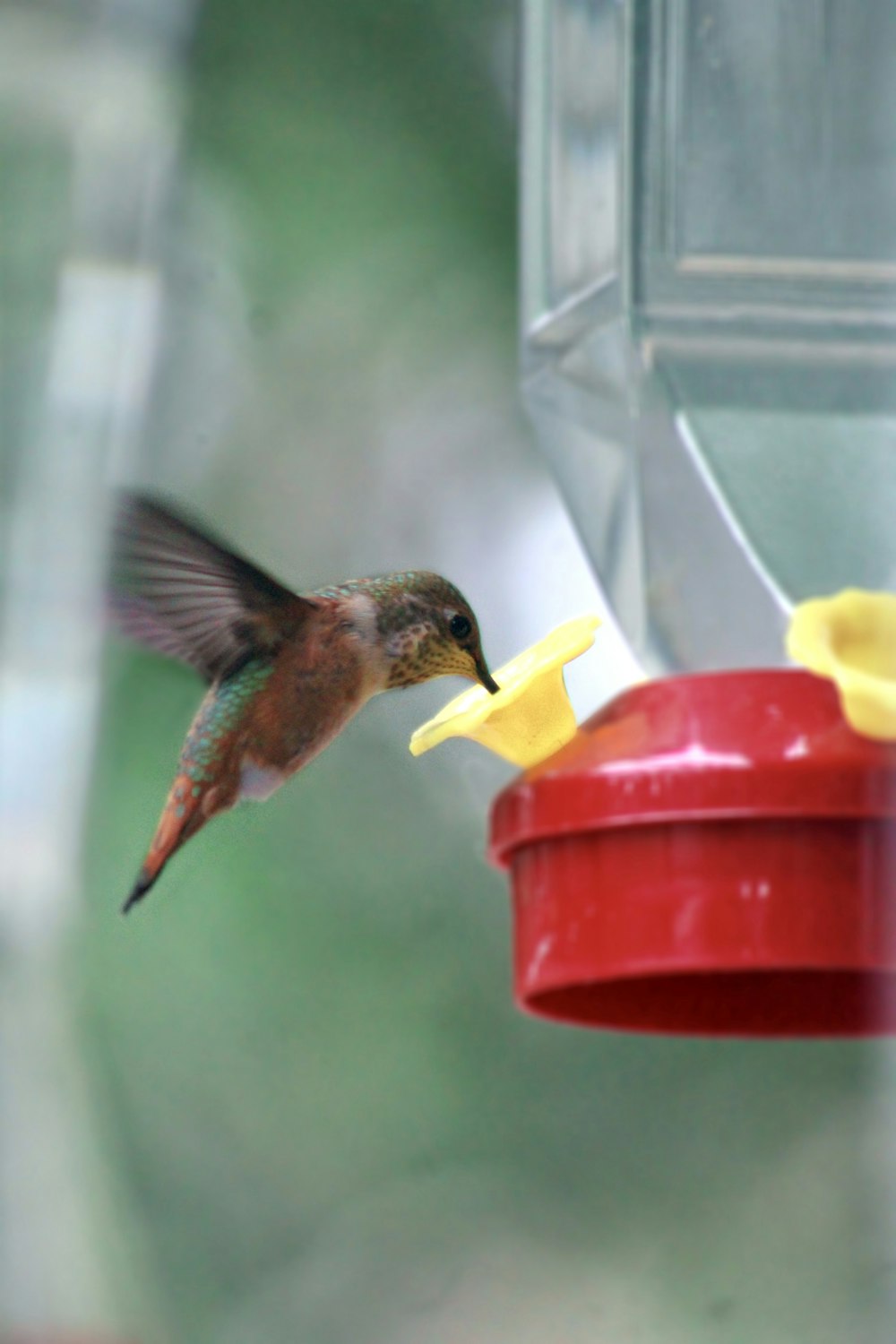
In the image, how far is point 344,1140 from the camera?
14.1 ft

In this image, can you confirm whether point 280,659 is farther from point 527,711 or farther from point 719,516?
point 719,516

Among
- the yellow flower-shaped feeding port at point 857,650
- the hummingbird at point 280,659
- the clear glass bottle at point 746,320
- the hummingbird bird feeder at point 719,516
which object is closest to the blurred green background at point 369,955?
the hummingbird bird feeder at point 719,516

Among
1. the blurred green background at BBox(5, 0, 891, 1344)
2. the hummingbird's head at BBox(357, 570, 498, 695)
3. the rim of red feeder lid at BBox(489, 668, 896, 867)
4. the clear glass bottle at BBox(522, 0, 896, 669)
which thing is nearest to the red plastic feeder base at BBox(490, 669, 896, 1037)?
the rim of red feeder lid at BBox(489, 668, 896, 867)

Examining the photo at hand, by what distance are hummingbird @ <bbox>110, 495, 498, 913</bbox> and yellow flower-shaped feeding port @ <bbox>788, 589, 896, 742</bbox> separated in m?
0.26

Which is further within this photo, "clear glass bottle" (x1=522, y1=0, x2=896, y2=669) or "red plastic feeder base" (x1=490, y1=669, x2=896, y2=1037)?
"clear glass bottle" (x1=522, y1=0, x2=896, y2=669)

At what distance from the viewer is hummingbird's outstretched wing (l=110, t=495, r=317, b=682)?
1245 mm

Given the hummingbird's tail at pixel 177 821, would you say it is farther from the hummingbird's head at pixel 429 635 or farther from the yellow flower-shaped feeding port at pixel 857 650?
the yellow flower-shaped feeding port at pixel 857 650

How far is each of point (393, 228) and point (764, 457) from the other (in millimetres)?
2504

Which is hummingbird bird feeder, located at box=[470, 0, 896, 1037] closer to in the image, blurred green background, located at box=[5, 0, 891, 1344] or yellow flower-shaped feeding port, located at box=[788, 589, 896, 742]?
yellow flower-shaped feeding port, located at box=[788, 589, 896, 742]

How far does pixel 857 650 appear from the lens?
132cm

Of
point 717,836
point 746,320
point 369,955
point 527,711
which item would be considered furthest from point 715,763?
point 369,955

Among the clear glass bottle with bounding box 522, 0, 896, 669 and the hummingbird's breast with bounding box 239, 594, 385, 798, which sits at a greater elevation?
the clear glass bottle with bounding box 522, 0, 896, 669

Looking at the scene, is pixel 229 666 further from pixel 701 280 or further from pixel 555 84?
pixel 555 84

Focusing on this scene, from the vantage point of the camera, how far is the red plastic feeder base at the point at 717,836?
1.27m
